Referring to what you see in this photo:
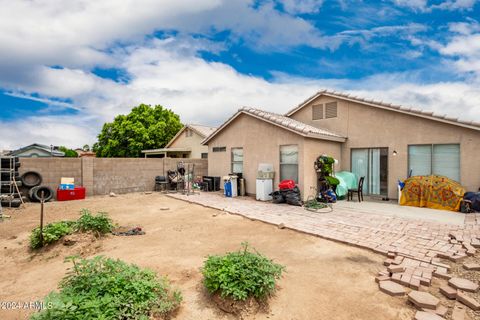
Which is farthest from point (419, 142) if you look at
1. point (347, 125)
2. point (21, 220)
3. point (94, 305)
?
point (21, 220)

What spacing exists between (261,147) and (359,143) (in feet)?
14.0

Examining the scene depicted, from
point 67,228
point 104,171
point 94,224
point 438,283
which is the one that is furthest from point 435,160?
point 104,171

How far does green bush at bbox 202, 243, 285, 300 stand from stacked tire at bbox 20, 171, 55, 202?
10422mm

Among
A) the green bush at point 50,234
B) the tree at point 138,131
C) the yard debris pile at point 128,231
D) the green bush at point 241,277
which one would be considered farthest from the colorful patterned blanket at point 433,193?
the tree at point 138,131

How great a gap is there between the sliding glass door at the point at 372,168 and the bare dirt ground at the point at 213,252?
6.34 metres

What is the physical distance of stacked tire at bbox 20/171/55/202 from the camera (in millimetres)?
10523


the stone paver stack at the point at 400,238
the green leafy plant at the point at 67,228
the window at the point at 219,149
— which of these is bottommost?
the stone paver stack at the point at 400,238

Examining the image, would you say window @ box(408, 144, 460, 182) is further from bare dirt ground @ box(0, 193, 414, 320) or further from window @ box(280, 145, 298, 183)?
bare dirt ground @ box(0, 193, 414, 320)

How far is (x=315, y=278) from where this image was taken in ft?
12.3

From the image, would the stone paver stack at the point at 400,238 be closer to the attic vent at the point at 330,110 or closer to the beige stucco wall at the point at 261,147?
the beige stucco wall at the point at 261,147

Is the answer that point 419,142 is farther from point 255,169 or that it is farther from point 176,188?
point 176,188

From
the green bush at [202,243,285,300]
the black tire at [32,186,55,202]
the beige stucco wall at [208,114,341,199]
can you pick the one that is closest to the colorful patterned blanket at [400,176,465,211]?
the beige stucco wall at [208,114,341,199]

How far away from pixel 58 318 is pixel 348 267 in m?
3.89

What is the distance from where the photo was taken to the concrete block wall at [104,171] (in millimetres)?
11156
